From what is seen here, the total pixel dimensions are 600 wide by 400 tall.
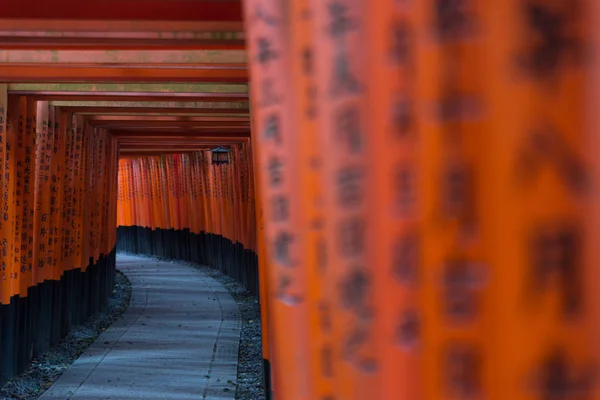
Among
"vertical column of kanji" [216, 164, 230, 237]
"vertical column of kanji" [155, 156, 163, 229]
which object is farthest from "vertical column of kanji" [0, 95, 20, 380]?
"vertical column of kanji" [155, 156, 163, 229]

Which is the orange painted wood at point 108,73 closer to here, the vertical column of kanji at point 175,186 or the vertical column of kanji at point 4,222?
the vertical column of kanji at point 4,222

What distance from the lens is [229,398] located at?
7.28 m

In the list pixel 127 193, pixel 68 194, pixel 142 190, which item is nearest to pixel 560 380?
pixel 68 194

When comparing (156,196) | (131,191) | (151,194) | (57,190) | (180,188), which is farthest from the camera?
(131,191)

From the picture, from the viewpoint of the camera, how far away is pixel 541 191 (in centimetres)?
108

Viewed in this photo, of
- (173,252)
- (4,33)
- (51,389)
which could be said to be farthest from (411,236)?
(173,252)

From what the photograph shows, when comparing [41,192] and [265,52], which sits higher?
[265,52]

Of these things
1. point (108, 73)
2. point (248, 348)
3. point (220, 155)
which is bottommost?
point (248, 348)

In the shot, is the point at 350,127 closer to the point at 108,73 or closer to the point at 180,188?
the point at 108,73

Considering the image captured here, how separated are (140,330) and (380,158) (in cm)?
992

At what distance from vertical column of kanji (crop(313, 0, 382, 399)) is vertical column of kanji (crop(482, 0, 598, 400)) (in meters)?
0.30

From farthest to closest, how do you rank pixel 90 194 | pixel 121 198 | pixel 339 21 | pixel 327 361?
pixel 121 198 → pixel 90 194 → pixel 327 361 → pixel 339 21

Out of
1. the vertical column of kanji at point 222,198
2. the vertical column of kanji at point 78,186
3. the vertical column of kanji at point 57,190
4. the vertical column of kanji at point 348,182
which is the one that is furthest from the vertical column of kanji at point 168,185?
the vertical column of kanji at point 348,182

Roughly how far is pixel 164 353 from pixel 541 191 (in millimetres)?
8544
